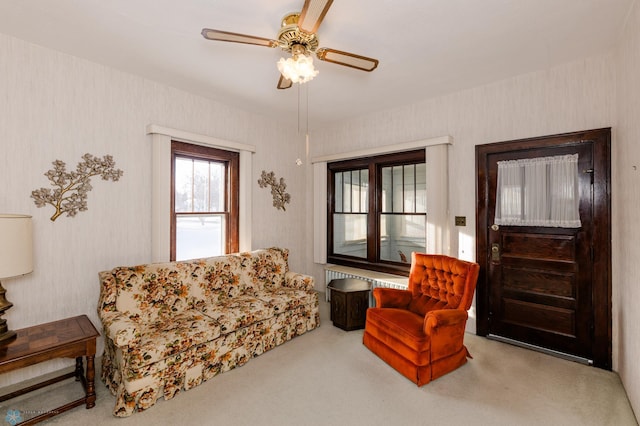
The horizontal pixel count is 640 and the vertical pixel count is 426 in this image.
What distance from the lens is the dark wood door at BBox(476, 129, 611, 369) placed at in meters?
2.73

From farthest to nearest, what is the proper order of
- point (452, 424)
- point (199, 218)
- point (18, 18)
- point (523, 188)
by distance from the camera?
1. point (199, 218)
2. point (523, 188)
3. point (18, 18)
4. point (452, 424)

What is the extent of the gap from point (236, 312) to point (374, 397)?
1.41 m

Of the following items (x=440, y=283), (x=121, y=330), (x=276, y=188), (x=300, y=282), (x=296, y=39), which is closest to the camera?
(x=296, y=39)

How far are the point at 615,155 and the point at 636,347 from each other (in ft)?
5.21

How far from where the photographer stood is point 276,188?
4648 millimetres

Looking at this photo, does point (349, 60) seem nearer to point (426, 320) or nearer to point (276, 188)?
point (426, 320)

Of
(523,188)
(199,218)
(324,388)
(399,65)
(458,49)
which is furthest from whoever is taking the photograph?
(199,218)

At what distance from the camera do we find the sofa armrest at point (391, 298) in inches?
125

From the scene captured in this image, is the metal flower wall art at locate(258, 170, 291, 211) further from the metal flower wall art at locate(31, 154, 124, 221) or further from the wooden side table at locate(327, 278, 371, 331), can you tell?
the metal flower wall art at locate(31, 154, 124, 221)

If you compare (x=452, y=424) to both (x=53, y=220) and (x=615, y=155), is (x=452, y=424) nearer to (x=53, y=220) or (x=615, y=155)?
(x=615, y=155)

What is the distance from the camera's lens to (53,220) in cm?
266

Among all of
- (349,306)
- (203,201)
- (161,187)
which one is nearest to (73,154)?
(161,187)

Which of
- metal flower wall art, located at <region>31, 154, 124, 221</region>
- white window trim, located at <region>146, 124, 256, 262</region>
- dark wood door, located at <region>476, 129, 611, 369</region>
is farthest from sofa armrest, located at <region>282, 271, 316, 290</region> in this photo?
metal flower wall art, located at <region>31, 154, 124, 221</region>

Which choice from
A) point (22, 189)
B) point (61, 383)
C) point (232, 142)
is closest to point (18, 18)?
point (22, 189)
